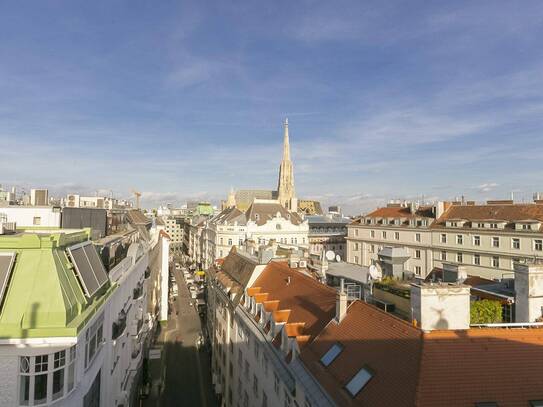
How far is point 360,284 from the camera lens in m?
21.0

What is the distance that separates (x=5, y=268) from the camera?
1234 cm

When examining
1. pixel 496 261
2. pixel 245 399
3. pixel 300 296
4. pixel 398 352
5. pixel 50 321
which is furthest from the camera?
pixel 496 261

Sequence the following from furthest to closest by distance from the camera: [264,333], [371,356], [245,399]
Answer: [245,399], [264,333], [371,356]

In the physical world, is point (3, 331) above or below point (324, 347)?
above

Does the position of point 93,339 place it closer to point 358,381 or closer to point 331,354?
point 331,354

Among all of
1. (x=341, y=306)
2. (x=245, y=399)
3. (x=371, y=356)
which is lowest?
(x=245, y=399)

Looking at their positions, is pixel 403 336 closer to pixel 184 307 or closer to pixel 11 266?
pixel 11 266

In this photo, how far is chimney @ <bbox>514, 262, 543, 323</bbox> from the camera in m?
15.2

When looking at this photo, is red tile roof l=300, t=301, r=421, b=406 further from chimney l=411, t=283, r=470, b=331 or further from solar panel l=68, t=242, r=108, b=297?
solar panel l=68, t=242, r=108, b=297

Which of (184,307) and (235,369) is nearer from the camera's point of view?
(235,369)

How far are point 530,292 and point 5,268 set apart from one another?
19.9 meters

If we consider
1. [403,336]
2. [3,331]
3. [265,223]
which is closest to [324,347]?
[403,336]

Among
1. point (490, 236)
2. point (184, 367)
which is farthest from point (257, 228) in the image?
point (490, 236)

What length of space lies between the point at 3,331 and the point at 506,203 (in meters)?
62.6
